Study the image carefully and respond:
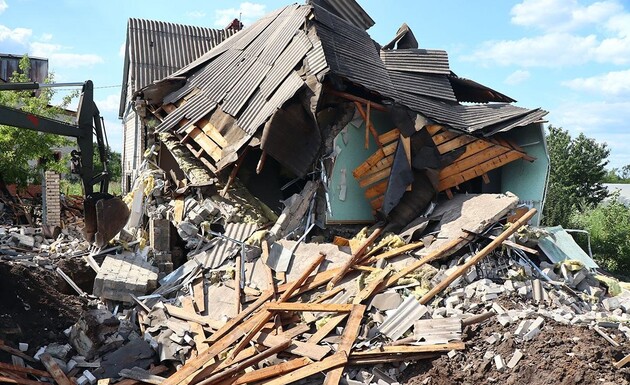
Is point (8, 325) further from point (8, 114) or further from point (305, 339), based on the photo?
point (305, 339)

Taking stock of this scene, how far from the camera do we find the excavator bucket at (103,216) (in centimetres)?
916

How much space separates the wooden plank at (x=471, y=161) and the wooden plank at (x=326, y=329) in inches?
178

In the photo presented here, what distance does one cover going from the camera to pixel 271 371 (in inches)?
265

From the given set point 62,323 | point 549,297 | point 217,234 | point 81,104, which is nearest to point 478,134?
point 549,297

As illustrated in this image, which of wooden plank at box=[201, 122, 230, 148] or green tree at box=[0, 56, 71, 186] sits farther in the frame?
green tree at box=[0, 56, 71, 186]

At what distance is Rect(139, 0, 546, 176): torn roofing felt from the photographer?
10594mm

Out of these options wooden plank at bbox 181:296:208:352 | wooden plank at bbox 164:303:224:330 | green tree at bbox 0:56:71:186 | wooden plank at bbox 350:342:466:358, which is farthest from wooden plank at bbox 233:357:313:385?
green tree at bbox 0:56:71:186

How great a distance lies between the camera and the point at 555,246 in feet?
30.3

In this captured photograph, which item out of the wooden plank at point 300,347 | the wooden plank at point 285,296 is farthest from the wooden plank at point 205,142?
the wooden plank at point 300,347

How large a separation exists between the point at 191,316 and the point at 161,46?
1187 cm

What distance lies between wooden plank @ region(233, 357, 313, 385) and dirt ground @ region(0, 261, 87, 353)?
3.19 m

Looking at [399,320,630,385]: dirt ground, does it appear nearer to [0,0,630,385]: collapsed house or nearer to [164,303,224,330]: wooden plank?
[0,0,630,385]: collapsed house

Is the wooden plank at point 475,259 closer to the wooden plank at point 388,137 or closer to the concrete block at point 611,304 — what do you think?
the concrete block at point 611,304

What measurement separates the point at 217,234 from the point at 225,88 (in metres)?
3.83
